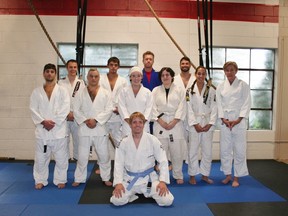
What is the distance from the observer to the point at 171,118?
4.01 meters

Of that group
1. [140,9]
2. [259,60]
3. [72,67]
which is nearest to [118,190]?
[72,67]

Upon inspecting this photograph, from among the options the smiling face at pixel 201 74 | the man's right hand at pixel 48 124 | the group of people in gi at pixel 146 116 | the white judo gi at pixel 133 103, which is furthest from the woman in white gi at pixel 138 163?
the smiling face at pixel 201 74

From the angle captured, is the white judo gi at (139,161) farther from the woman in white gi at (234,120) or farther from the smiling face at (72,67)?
the smiling face at (72,67)

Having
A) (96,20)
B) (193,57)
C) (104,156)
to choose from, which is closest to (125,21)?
(96,20)

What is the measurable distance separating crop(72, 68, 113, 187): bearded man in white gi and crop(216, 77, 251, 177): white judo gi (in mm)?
1528

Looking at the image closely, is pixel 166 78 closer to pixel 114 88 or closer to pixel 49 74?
pixel 114 88

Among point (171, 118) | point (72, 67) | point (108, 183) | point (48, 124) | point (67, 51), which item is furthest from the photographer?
point (67, 51)

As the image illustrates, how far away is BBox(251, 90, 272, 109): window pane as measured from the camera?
19.0 feet

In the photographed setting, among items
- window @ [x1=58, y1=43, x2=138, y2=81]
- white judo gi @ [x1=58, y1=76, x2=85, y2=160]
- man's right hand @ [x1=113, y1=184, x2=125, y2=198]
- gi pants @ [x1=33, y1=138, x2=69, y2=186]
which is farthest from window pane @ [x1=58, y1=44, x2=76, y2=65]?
man's right hand @ [x1=113, y1=184, x2=125, y2=198]

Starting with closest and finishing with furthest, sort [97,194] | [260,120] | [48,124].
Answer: [97,194] → [48,124] → [260,120]

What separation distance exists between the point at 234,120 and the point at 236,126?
83 millimetres

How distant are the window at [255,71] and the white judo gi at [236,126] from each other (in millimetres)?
1779

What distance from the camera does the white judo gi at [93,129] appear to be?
3818 millimetres

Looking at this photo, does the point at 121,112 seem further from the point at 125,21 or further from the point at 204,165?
the point at 125,21
